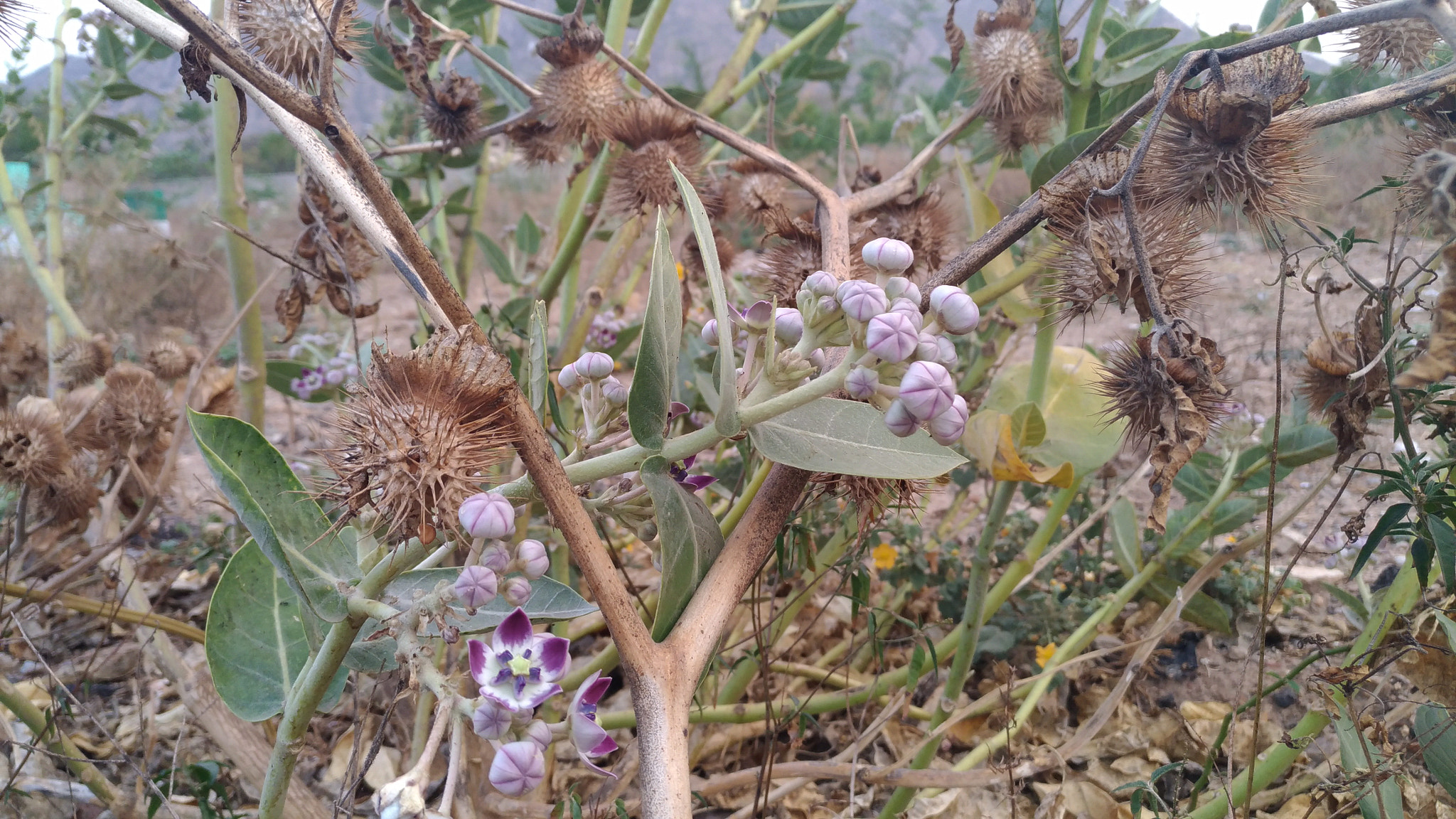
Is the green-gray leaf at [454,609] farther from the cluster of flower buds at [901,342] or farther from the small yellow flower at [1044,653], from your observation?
the small yellow flower at [1044,653]

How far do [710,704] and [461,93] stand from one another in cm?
115

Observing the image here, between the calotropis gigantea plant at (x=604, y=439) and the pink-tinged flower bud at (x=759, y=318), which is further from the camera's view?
the pink-tinged flower bud at (x=759, y=318)

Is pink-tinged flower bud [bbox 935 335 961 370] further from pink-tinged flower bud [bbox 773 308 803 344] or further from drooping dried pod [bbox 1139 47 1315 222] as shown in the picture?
drooping dried pod [bbox 1139 47 1315 222]

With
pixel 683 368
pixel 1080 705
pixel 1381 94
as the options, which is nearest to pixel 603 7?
pixel 683 368

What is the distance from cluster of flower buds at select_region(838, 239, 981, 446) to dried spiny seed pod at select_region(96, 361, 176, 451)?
1230 millimetres

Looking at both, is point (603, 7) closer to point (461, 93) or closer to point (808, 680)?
point (461, 93)

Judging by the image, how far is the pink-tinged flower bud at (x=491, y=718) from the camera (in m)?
0.60

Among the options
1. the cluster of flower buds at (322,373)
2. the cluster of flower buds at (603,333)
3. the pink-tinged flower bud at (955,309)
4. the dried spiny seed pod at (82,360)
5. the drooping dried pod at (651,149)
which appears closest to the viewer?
the pink-tinged flower bud at (955,309)

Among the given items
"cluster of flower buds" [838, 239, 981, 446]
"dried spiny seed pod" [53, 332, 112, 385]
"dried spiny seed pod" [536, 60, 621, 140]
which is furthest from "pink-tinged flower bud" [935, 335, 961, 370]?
"dried spiny seed pod" [53, 332, 112, 385]

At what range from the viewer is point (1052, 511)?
149 cm

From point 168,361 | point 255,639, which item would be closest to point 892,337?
point 255,639

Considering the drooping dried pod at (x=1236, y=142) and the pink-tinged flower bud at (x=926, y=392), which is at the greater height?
the drooping dried pod at (x=1236, y=142)

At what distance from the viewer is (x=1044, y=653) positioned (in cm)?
169

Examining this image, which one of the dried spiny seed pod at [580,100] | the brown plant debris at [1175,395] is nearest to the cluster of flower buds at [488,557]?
the brown plant debris at [1175,395]
